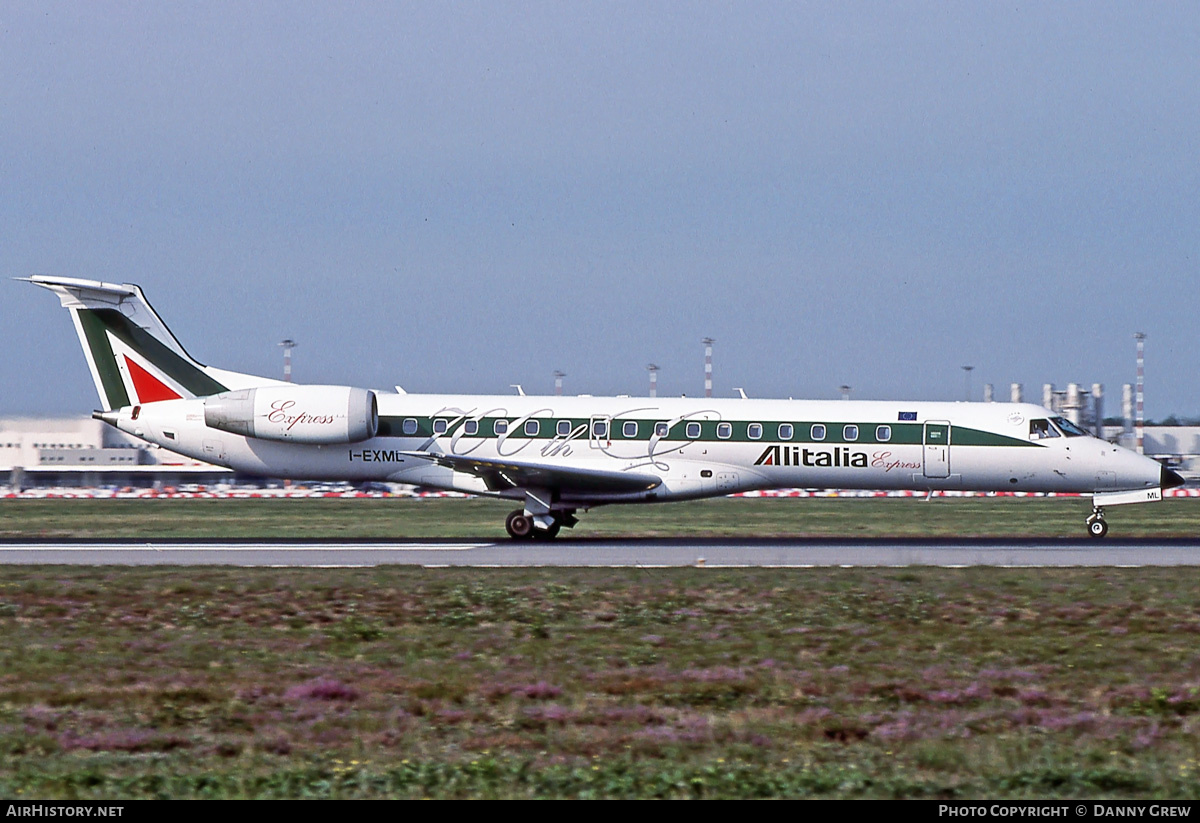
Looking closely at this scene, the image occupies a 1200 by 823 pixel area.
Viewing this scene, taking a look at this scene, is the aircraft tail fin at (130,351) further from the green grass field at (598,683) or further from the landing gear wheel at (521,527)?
the green grass field at (598,683)

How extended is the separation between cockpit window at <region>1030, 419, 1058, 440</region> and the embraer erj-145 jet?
0.09ft

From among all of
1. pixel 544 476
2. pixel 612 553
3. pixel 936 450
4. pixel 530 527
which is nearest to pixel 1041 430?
pixel 936 450

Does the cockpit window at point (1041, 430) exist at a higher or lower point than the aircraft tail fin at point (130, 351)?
lower

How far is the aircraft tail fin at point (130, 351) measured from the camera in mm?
28641

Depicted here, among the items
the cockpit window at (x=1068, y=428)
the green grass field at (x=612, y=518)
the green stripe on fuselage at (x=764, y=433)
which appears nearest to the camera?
the green stripe on fuselage at (x=764, y=433)

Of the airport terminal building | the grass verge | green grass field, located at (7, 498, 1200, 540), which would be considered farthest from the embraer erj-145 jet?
the airport terminal building

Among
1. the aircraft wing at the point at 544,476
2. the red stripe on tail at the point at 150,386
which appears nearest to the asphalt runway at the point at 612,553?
the aircraft wing at the point at 544,476

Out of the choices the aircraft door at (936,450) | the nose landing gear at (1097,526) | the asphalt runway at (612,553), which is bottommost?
the asphalt runway at (612,553)

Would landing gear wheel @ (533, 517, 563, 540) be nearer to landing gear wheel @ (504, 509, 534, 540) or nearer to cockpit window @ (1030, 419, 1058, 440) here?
landing gear wheel @ (504, 509, 534, 540)

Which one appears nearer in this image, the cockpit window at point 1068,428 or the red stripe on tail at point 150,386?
the cockpit window at point 1068,428

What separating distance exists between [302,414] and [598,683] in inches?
685

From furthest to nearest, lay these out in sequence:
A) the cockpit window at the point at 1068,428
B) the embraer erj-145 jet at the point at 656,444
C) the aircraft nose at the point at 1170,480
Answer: the cockpit window at the point at 1068,428
the embraer erj-145 jet at the point at 656,444
the aircraft nose at the point at 1170,480

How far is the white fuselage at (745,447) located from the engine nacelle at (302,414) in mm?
396

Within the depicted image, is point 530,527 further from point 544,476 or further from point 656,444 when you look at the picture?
point 656,444
